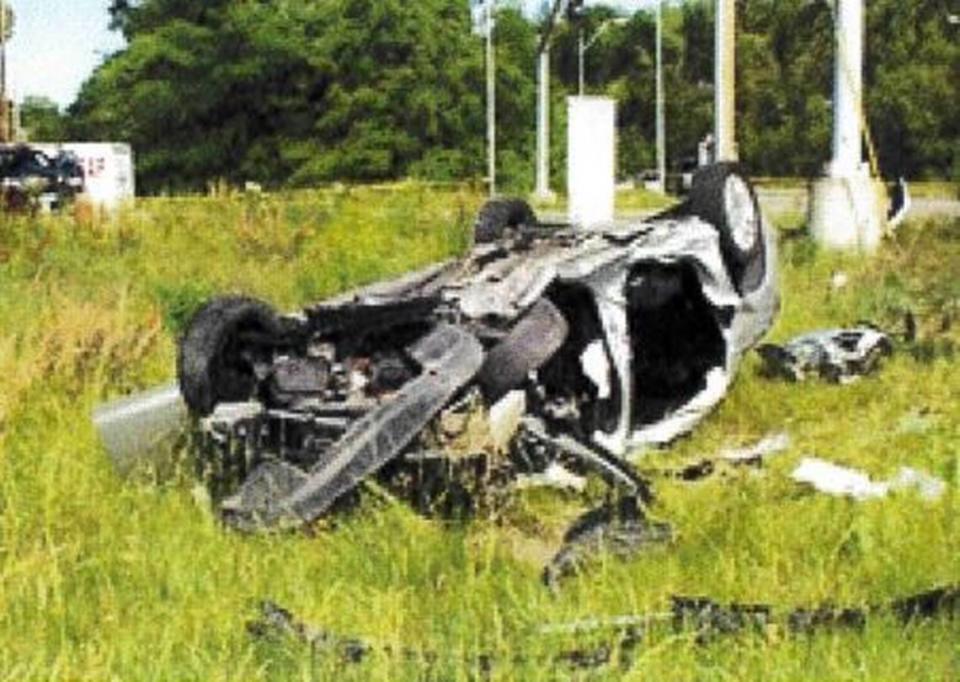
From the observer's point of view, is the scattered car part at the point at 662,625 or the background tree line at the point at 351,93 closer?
the scattered car part at the point at 662,625

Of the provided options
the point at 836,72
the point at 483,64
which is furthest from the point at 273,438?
the point at 483,64

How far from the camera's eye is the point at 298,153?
6569 centimetres

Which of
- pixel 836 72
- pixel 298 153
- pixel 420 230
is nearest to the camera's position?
pixel 420 230

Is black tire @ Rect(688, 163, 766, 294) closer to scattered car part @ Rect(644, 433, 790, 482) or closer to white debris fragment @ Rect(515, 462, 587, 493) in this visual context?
scattered car part @ Rect(644, 433, 790, 482)

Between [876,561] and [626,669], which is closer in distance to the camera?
[626,669]

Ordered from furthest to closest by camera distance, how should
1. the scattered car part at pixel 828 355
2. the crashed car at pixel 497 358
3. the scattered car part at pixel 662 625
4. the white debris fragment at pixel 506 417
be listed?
the scattered car part at pixel 828 355 → the white debris fragment at pixel 506 417 → the crashed car at pixel 497 358 → the scattered car part at pixel 662 625

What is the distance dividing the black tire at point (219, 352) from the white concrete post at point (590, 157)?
6352mm

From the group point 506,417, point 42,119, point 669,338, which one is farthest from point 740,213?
point 42,119

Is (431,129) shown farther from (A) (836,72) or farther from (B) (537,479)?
(B) (537,479)

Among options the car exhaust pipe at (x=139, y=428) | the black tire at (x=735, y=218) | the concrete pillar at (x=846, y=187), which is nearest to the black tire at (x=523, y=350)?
the car exhaust pipe at (x=139, y=428)

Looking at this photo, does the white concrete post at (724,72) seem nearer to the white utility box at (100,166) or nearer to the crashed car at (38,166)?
the crashed car at (38,166)

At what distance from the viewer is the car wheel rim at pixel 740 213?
31.2 feet

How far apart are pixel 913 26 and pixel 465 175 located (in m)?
17.0

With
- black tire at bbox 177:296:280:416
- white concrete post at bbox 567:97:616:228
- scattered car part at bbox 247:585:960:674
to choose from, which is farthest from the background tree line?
scattered car part at bbox 247:585:960:674
